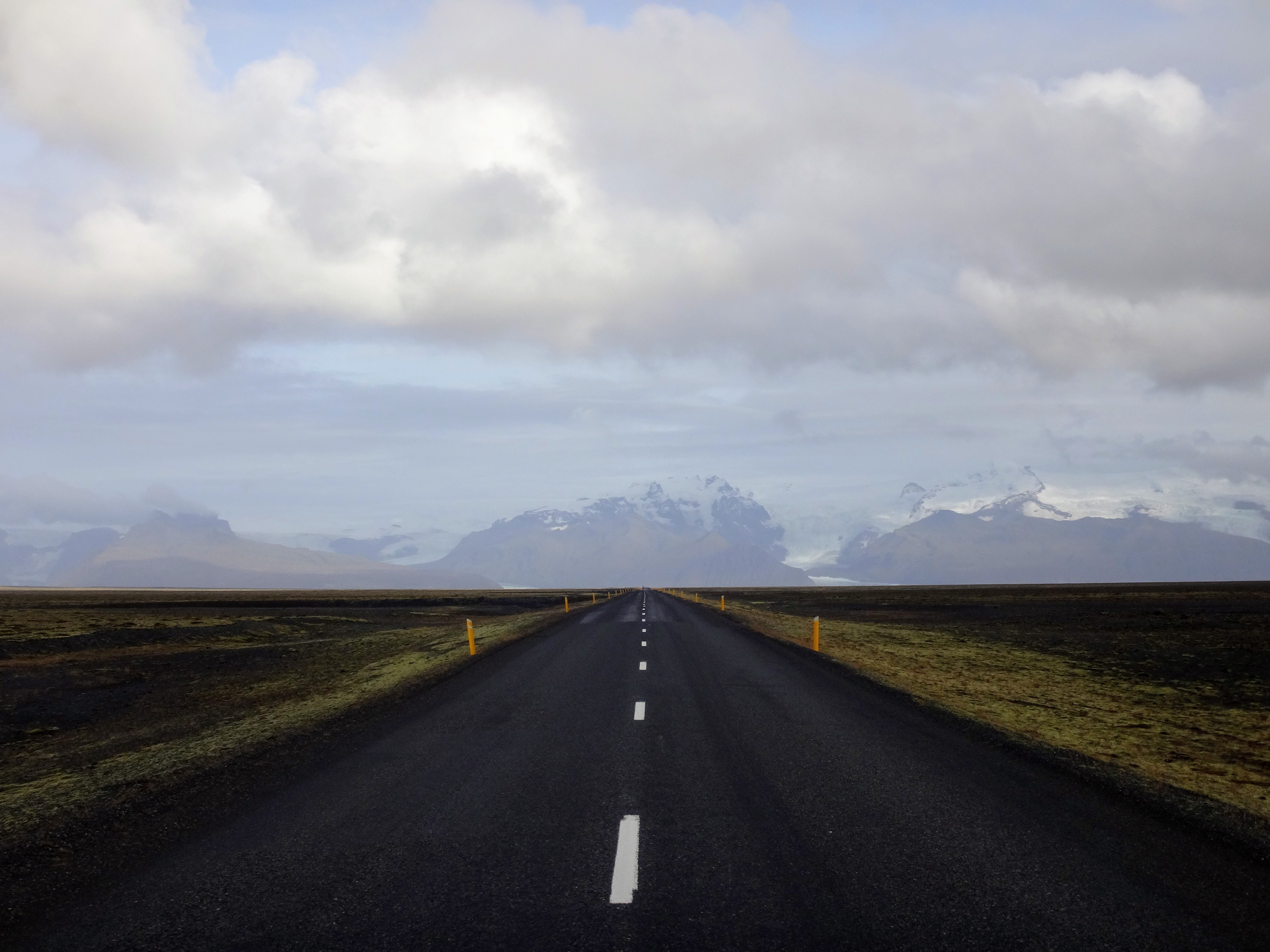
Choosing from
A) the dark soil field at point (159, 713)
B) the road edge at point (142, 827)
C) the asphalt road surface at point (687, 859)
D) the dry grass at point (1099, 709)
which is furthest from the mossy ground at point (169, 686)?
the dry grass at point (1099, 709)

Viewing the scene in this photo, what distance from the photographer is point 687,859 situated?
275 inches

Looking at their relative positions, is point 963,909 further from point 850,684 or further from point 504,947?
point 850,684

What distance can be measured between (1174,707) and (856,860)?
46.3 ft

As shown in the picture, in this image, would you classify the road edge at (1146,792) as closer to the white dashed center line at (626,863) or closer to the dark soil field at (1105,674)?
the dark soil field at (1105,674)

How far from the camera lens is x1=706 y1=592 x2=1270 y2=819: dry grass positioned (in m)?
11.0

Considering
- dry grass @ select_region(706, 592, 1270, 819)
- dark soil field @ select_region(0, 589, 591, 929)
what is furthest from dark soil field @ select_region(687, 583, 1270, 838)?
dark soil field @ select_region(0, 589, 591, 929)

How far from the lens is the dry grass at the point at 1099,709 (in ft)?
36.0

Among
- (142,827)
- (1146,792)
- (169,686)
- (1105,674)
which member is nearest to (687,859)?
(142,827)

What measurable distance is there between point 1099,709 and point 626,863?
534 inches

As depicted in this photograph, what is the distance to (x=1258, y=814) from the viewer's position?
855cm

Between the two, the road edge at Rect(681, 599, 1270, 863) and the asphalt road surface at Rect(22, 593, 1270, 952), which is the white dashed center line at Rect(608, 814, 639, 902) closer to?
the asphalt road surface at Rect(22, 593, 1270, 952)

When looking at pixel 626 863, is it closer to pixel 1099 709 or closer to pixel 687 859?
pixel 687 859

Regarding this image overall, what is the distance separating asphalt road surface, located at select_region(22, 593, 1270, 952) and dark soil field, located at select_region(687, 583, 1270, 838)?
2.42 m

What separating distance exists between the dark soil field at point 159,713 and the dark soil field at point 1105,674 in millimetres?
11019
